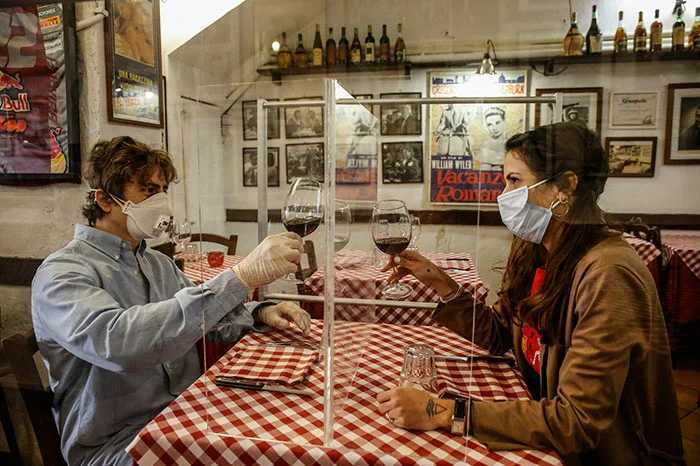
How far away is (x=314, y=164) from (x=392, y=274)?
418 mm

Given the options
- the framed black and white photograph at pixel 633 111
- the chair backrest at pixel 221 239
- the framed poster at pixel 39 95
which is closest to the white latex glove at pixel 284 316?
the chair backrest at pixel 221 239

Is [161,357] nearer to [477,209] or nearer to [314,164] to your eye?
[314,164]

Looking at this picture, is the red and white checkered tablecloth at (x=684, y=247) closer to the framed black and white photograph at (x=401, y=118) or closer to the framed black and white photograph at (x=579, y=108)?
the framed black and white photograph at (x=579, y=108)

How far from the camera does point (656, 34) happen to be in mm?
977

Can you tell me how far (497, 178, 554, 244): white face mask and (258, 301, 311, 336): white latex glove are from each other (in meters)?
0.62

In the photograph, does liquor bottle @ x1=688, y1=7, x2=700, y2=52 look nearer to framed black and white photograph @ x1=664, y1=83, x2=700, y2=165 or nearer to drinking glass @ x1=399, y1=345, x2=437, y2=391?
framed black and white photograph @ x1=664, y1=83, x2=700, y2=165

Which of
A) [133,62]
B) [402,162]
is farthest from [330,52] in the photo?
[133,62]

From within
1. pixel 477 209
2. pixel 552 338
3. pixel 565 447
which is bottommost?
pixel 565 447

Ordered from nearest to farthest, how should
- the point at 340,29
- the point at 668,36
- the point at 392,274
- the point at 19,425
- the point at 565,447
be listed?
1. the point at 565,447
2. the point at 668,36
3. the point at 392,274
4. the point at 340,29
5. the point at 19,425

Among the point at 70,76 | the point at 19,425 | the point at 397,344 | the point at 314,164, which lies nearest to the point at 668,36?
the point at 314,164

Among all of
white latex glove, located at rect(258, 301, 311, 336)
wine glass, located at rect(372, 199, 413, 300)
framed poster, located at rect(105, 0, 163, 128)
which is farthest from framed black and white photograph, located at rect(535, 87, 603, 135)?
framed poster, located at rect(105, 0, 163, 128)

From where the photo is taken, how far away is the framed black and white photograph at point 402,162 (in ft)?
4.24

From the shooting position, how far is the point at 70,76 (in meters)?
2.14

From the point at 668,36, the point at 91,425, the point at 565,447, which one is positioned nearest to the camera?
the point at 565,447
